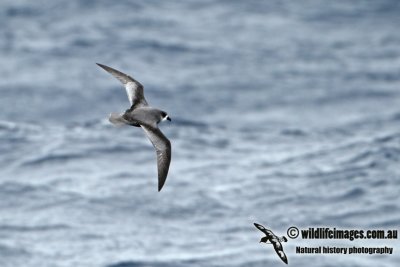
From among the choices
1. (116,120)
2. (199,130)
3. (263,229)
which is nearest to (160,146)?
(116,120)

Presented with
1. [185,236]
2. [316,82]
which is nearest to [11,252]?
[185,236]

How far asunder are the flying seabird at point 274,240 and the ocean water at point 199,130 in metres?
0.23

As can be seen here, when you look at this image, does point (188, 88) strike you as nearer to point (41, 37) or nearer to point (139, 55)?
point (139, 55)

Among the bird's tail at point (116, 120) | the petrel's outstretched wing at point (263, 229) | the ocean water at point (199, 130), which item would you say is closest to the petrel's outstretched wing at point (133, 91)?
the bird's tail at point (116, 120)

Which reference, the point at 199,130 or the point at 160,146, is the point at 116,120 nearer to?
the point at 160,146

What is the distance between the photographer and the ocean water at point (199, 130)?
24.5 metres

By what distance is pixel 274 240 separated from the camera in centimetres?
2381

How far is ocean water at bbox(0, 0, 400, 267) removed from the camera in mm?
24511

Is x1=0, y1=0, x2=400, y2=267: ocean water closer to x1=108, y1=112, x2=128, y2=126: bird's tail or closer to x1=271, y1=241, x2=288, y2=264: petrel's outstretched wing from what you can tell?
x1=271, y1=241, x2=288, y2=264: petrel's outstretched wing

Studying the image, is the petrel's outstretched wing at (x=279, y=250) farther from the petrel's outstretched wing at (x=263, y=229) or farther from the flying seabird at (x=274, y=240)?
the petrel's outstretched wing at (x=263, y=229)

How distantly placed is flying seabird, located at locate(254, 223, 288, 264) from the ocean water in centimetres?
23

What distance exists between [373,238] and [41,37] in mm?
14540

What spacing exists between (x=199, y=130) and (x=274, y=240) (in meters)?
6.57

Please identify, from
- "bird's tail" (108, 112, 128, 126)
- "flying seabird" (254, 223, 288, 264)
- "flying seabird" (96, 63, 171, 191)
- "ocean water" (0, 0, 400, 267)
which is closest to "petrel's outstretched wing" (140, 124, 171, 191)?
"flying seabird" (96, 63, 171, 191)
